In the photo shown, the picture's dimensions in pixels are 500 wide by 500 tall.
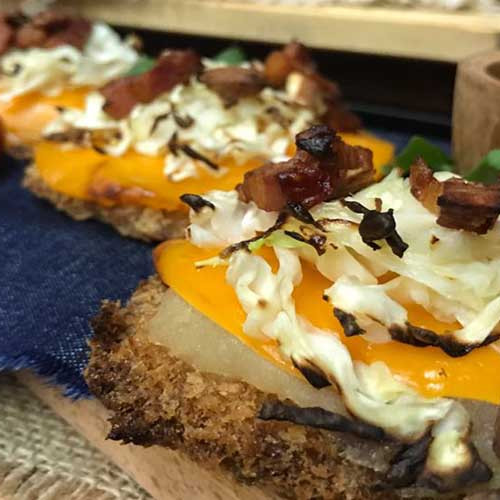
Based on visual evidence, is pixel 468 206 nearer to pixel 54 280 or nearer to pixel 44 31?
pixel 54 280

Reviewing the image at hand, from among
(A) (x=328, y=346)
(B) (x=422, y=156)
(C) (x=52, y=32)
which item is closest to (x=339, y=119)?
(B) (x=422, y=156)

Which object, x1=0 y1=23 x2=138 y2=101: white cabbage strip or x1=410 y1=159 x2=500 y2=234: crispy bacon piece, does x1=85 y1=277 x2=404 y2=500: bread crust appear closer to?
x1=410 y1=159 x2=500 y2=234: crispy bacon piece

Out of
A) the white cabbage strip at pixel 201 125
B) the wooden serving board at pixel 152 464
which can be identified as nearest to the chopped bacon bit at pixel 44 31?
the white cabbage strip at pixel 201 125

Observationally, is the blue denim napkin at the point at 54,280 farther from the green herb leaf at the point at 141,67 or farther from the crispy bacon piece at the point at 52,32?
the crispy bacon piece at the point at 52,32

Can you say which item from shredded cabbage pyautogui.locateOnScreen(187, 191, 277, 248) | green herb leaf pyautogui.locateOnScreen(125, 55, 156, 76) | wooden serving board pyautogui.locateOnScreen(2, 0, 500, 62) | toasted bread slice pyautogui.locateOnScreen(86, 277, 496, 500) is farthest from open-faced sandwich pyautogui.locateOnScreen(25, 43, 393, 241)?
toasted bread slice pyautogui.locateOnScreen(86, 277, 496, 500)

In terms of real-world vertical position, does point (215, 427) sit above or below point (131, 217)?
above

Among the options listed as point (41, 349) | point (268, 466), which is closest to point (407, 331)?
point (268, 466)
